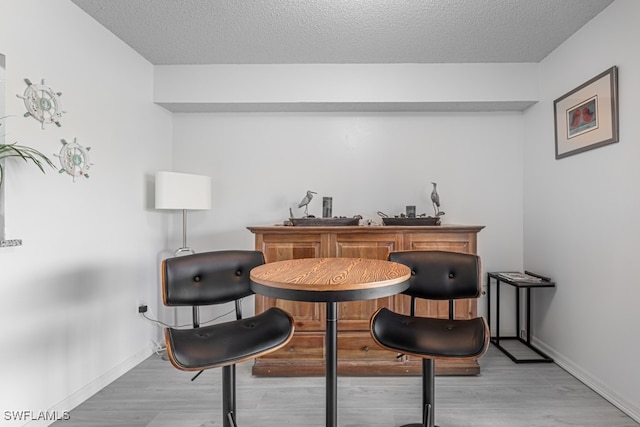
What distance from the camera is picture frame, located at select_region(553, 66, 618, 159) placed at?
2168mm

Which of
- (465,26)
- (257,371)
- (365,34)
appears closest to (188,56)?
(365,34)

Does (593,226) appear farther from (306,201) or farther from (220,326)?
(220,326)

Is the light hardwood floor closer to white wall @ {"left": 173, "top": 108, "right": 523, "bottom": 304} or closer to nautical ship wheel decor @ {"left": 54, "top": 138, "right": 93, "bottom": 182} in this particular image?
white wall @ {"left": 173, "top": 108, "right": 523, "bottom": 304}

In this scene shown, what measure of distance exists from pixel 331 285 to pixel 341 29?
6.59ft

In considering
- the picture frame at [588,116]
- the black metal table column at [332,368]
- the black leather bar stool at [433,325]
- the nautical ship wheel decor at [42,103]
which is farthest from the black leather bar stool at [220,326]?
the picture frame at [588,116]

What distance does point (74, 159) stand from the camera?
2.16 meters

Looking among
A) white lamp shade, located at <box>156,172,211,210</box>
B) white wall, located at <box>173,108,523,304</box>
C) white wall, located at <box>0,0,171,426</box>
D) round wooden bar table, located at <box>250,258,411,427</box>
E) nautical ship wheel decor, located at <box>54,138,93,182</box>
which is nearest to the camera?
round wooden bar table, located at <box>250,258,411,427</box>

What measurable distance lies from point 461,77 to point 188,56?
2436mm

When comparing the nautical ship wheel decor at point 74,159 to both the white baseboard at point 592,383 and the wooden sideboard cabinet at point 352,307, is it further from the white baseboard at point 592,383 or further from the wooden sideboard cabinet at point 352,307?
the white baseboard at point 592,383

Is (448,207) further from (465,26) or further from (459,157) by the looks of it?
(465,26)

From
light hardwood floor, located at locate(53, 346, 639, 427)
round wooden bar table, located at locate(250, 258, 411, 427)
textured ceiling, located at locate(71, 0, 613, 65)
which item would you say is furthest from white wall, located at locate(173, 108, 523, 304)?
round wooden bar table, located at locate(250, 258, 411, 427)

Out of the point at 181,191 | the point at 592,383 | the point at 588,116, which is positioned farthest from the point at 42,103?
the point at 592,383

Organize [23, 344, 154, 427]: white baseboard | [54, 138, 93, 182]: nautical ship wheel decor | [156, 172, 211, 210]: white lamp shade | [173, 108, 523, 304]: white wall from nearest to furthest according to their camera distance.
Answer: [23, 344, 154, 427]: white baseboard, [54, 138, 93, 182]: nautical ship wheel decor, [156, 172, 211, 210]: white lamp shade, [173, 108, 523, 304]: white wall

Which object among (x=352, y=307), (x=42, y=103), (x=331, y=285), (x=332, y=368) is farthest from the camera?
(x=352, y=307)
